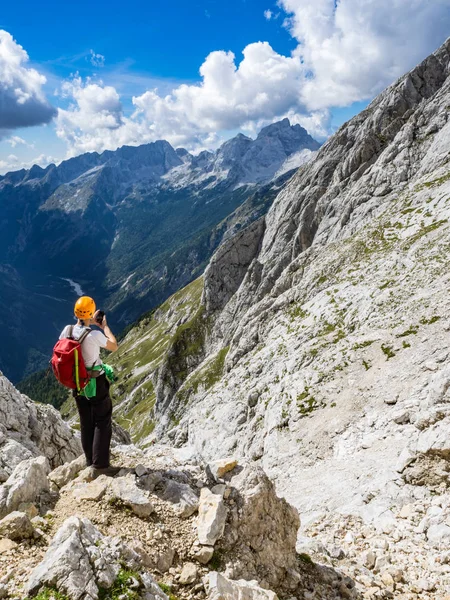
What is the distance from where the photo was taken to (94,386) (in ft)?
35.4

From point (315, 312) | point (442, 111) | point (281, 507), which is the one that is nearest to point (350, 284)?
point (315, 312)

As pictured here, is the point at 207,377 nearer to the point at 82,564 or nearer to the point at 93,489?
the point at 93,489

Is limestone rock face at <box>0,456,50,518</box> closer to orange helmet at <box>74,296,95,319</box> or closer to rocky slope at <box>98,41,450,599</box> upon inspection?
orange helmet at <box>74,296,95,319</box>

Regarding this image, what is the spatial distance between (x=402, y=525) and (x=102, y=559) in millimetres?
10278

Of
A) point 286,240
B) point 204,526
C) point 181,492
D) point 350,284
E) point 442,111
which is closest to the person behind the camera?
point 204,526

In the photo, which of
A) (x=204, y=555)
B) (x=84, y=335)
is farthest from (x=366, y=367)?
(x=84, y=335)

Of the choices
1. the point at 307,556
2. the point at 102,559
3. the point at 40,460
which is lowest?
the point at 307,556

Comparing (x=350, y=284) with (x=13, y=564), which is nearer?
(x=13, y=564)

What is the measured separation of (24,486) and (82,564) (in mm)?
4357

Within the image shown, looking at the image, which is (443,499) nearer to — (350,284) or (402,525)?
(402,525)

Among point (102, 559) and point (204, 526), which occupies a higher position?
point (102, 559)

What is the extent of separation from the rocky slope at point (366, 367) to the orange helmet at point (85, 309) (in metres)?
9.97

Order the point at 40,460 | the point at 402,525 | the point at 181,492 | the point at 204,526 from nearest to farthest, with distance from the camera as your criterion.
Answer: the point at 204,526
the point at 181,492
the point at 40,460
the point at 402,525

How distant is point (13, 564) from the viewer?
7.18m
